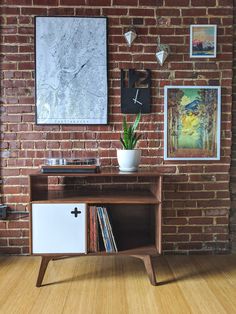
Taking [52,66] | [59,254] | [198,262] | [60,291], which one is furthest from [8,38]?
[198,262]

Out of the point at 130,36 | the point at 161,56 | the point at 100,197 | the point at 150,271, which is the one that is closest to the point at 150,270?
the point at 150,271

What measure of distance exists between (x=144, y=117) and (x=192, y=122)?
41cm

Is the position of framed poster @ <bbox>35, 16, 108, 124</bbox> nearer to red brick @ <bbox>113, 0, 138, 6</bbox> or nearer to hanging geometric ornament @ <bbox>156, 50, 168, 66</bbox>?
red brick @ <bbox>113, 0, 138, 6</bbox>

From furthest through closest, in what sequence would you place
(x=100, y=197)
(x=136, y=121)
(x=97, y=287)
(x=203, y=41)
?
(x=203, y=41)
(x=136, y=121)
(x=100, y=197)
(x=97, y=287)

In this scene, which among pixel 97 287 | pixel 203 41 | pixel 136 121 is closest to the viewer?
pixel 97 287

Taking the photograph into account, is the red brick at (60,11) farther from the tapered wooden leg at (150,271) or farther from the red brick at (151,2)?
the tapered wooden leg at (150,271)

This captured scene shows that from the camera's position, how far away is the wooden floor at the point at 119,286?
1976mm

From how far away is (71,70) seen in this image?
2.70 m

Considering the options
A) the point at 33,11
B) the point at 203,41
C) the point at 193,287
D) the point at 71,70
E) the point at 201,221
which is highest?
the point at 33,11

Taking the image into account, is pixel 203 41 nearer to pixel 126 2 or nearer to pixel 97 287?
pixel 126 2

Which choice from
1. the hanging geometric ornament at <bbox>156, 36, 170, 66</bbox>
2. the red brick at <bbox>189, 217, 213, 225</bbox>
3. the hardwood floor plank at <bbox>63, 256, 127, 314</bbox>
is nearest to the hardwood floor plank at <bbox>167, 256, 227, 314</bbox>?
the red brick at <bbox>189, 217, 213, 225</bbox>

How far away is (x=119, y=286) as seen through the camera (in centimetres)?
224

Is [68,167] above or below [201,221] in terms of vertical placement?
above

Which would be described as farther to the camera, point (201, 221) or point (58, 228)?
point (201, 221)
